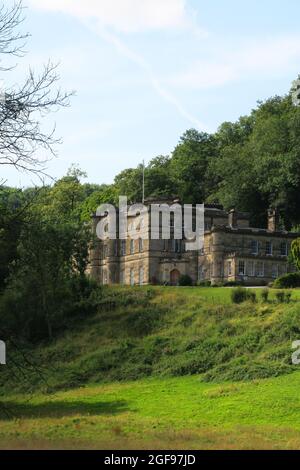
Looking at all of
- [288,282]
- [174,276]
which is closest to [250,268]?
[174,276]

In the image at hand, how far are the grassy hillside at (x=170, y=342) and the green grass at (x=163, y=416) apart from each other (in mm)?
2002

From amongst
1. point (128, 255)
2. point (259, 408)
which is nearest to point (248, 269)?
point (128, 255)

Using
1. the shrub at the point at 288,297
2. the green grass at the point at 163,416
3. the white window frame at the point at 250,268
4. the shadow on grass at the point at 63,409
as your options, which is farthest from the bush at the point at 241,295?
the shadow on grass at the point at 63,409

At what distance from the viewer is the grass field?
2742cm

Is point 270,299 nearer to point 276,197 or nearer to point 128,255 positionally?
point 128,255

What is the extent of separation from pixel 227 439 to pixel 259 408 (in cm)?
1283

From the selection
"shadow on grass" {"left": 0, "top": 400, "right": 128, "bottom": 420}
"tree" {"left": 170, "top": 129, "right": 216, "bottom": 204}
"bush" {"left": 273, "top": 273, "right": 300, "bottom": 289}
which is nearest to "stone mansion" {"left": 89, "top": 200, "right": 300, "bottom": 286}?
→ "bush" {"left": 273, "top": 273, "right": 300, "bottom": 289}

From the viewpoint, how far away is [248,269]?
80188 millimetres

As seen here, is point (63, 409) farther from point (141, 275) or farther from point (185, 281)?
point (141, 275)

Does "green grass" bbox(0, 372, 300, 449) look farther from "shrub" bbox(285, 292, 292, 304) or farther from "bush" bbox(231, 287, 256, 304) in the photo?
"bush" bbox(231, 287, 256, 304)

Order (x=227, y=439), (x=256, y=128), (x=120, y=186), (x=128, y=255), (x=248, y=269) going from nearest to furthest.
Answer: (x=227, y=439) → (x=248, y=269) → (x=128, y=255) → (x=256, y=128) → (x=120, y=186)

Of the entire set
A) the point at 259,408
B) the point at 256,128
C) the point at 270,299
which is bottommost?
the point at 259,408

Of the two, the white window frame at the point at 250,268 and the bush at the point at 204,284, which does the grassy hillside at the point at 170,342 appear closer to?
the bush at the point at 204,284

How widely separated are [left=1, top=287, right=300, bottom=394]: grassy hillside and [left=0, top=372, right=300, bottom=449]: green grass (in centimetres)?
200
